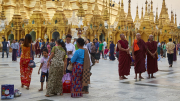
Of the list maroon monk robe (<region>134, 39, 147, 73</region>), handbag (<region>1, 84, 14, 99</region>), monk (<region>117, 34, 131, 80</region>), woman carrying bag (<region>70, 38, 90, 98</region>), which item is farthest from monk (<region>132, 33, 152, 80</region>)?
handbag (<region>1, 84, 14, 99</region>)

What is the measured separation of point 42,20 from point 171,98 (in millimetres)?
29587

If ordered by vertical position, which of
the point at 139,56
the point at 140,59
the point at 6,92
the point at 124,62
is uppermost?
the point at 139,56

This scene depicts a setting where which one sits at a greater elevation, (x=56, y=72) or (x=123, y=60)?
(x=123, y=60)

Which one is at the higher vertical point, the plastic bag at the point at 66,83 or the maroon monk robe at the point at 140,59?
the maroon monk robe at the point at 140,59

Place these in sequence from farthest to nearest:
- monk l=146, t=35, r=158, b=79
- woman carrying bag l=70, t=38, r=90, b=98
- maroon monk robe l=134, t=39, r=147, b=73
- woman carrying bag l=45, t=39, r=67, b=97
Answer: monk l=146, t=35, r=158, b=79, maroon monk robe l=134, t=39, r=147, b=73, woman carrying bag l=45, t=39, r=67, b=97, woman carrying bag l=70, t=38, r=90, b=98

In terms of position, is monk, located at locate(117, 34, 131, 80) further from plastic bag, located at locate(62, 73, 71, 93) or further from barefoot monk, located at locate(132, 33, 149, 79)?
plastic bag, located at locate(62, 73, 71, 93)

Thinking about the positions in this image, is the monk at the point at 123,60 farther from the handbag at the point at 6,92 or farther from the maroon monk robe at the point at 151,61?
the handbag at the point at 6,92

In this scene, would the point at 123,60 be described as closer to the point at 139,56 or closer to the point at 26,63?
the point at 139,56

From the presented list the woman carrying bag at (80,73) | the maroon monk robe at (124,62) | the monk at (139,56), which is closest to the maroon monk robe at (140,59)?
the monk at (139,56)

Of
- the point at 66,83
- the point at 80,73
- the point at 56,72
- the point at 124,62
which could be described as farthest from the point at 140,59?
the point at 56,72

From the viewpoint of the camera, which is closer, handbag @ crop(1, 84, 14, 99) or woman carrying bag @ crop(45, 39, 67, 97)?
handbag @ crop(1, 84, 14, 99)

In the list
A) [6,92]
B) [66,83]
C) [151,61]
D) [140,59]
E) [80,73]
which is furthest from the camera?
[151,61]

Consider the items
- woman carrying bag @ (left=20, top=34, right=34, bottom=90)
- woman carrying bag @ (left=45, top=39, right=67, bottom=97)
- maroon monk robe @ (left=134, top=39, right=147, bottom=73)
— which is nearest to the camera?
woman carrying bag @ (left=45, top=39, right=67, bottom=97)

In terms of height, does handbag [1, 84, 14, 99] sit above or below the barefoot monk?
below
